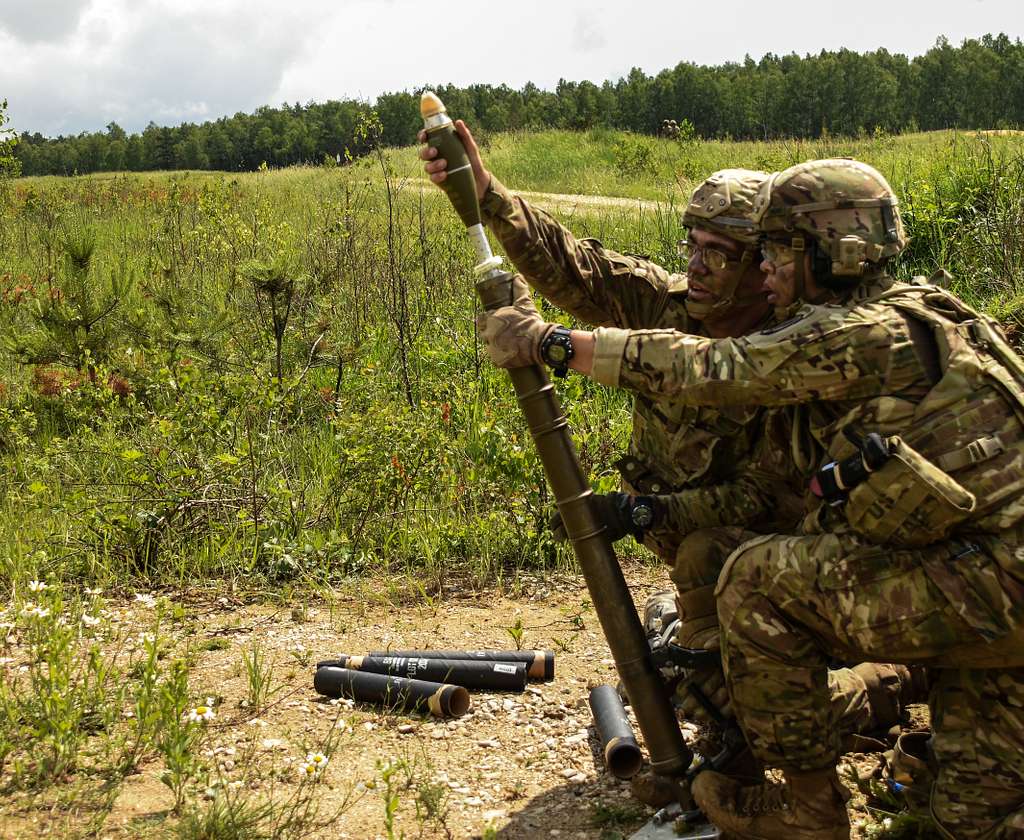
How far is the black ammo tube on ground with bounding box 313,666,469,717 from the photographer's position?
12.8 ft

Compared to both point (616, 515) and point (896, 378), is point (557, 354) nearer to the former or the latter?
point (616, 515)

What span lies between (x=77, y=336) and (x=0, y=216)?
9204 millimetres

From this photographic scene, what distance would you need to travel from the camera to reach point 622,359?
9.80 feet

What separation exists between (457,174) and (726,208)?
3.04ft

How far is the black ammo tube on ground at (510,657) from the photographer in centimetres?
419

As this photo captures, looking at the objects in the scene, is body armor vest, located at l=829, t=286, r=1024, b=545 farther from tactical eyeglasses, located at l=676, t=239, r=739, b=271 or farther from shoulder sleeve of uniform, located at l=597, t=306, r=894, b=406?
tactical eyeglasses, located at l=676, t=239, r=739, b=271

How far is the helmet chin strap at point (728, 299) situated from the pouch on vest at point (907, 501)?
1.08 meters

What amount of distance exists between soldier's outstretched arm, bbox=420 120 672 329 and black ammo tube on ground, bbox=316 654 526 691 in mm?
1453

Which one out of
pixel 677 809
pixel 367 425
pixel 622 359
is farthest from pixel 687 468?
pixel 367 425

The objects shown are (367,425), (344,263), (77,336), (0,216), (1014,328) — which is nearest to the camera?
(367,425)

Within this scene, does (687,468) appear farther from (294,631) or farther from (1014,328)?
(1014,328)

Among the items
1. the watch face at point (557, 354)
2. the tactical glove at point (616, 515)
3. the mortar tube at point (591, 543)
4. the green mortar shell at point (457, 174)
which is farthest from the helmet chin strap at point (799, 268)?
the green mortar shell at point (457, 174)

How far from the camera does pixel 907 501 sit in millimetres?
2611

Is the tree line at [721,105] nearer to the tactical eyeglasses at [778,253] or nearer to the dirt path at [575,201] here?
the dirt path at [575,201]
